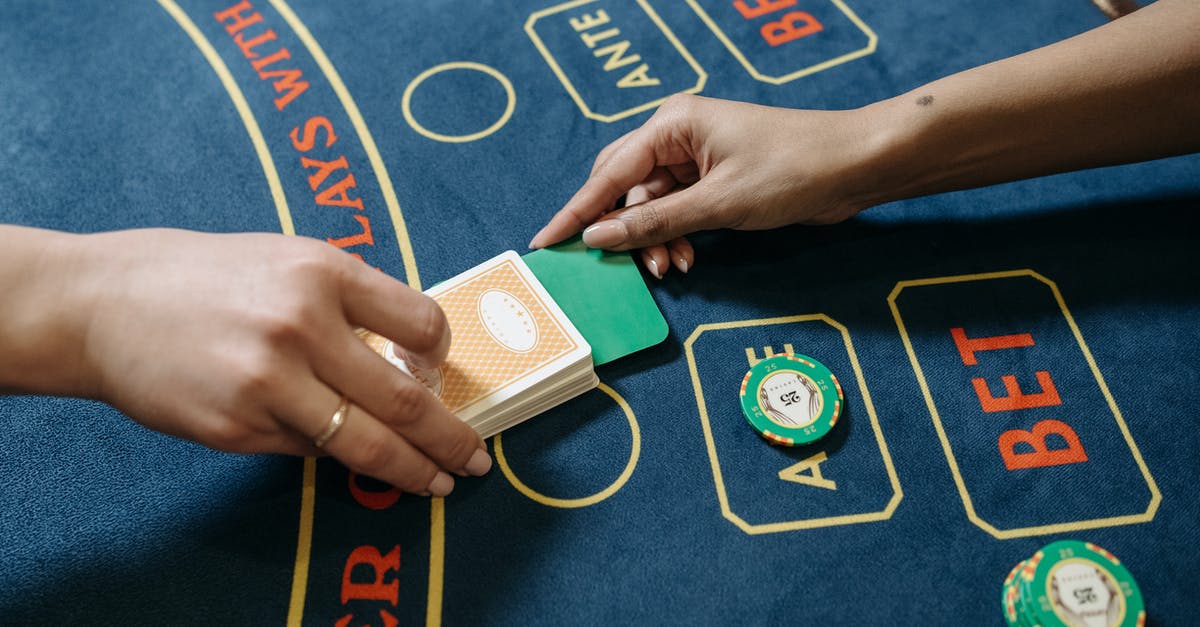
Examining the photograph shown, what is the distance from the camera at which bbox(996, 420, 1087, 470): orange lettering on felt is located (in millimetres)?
1238

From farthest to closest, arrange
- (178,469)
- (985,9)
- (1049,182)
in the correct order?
(985,9)
(1049,182)
(178,469)

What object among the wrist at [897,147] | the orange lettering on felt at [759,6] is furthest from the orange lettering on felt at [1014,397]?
the orange lettering on felt at [759,6]

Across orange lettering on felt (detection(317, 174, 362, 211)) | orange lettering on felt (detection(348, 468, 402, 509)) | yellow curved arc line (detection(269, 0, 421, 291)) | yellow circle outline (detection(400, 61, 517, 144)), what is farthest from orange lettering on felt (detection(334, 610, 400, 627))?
yellow circle outline (detection(400, 61, 517, 144))

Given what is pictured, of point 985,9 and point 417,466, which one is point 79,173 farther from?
point 985,9

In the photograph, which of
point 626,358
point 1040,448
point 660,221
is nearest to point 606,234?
point 660,221

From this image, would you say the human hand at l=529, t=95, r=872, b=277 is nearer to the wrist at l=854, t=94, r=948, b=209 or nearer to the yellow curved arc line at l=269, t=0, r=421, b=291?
the wrist at l=854, t=94, r=948, b=209

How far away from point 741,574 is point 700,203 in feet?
2.04

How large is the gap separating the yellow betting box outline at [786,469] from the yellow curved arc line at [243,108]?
817 millimetres

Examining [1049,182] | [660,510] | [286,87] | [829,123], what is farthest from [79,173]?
[1049,182]

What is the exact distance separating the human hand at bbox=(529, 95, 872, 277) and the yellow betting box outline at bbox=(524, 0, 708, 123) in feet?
0.82

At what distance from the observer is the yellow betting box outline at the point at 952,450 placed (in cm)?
118

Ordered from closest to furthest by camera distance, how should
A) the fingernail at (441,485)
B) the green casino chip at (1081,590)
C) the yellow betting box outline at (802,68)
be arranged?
the green casino chip at (1081,590) → the fingernail at (441,485) → the yellow betting box outline at (802,68)

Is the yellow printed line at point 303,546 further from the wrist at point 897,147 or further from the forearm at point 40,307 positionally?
the wrist at point 897,147

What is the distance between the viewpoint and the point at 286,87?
175cm
